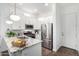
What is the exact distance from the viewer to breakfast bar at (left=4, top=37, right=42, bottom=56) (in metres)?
1.45

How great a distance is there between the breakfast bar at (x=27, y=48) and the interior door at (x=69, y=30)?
1.55ft

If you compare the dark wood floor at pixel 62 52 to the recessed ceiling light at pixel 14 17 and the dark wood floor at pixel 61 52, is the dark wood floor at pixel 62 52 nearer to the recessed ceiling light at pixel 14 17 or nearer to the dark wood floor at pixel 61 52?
the dark wood floor at pixel 61 52

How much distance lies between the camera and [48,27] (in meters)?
1.51

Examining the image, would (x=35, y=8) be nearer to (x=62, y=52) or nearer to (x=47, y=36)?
(x=47, y=36)

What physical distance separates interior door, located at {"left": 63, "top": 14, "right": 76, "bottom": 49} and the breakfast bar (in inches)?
18.6

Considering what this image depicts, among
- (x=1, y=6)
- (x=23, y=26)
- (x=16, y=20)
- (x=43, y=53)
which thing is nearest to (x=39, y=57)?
(x=43, y=53)

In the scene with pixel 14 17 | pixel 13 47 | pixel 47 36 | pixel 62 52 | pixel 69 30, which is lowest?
pixel 62 52

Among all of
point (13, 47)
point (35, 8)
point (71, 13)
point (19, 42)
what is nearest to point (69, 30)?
point (71, 13)

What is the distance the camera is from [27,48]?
1.50 meters

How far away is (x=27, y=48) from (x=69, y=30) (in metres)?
0.79

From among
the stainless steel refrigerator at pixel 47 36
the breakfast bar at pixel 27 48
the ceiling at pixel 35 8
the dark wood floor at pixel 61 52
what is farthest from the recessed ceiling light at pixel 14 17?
the dark wood floor at pixel 61 52

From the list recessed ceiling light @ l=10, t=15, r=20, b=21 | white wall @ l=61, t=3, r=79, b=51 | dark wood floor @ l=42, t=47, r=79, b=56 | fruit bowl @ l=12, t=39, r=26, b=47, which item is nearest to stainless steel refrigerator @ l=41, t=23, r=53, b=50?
dark wood floor @ l=42, t=47, r=79, b=56

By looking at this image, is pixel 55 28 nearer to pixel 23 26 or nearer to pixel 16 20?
pixel 23 26

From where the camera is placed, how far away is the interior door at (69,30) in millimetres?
1500
